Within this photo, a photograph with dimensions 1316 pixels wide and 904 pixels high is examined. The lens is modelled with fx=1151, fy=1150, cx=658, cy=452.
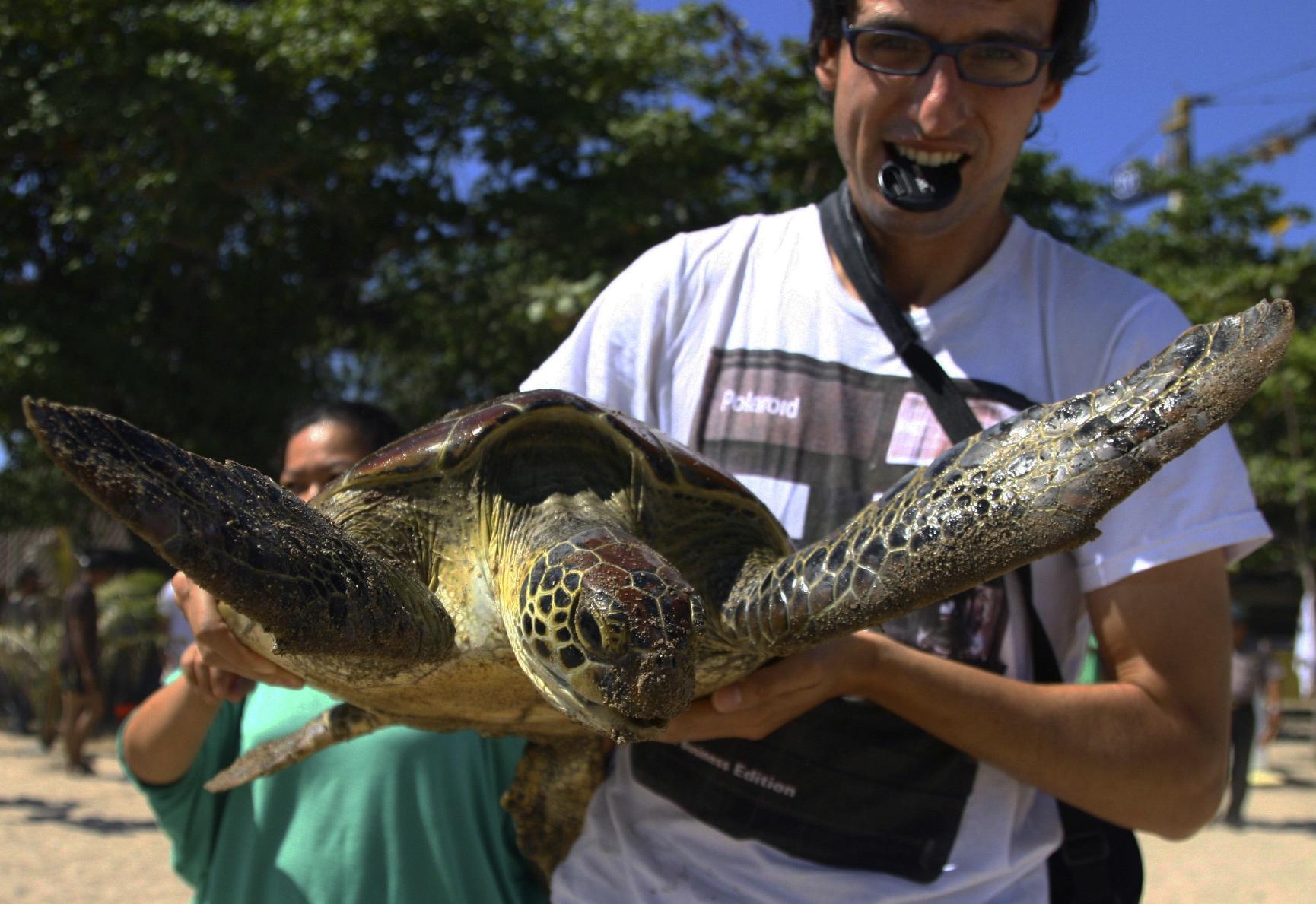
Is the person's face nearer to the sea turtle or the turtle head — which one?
the sea turtle

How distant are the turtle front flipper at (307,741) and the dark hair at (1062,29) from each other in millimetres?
1553

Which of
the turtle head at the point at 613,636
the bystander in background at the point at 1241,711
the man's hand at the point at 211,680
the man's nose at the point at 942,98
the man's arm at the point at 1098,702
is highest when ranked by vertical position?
the man's nose at the point at 942,98

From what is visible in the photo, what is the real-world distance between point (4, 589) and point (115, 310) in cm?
A: 1344

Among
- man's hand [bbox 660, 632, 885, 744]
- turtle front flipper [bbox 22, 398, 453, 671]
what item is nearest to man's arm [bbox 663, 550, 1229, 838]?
man's hand [bbox 660, 632, 885, 744]

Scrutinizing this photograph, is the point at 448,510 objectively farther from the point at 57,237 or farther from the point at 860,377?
the point at 57,237

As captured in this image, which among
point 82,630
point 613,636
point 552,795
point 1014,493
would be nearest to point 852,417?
point 1014,493

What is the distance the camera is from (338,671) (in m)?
1.77

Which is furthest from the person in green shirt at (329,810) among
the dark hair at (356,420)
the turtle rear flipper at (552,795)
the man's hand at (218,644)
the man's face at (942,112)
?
the man's face at (942,112)

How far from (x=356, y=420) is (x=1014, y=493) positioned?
74.7 inches

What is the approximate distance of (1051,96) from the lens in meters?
2.20

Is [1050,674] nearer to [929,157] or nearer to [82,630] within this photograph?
[929,157]

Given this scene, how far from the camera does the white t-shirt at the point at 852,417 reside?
73.1 inches

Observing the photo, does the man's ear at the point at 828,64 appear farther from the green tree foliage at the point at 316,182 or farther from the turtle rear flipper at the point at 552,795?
the green tree foliage at the point at 316,182

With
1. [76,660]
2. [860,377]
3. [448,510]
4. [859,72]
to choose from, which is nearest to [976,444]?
[860,377]
